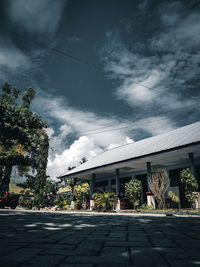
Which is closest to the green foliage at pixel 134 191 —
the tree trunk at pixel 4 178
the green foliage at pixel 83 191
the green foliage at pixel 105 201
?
the green foliage at pixel 105 201

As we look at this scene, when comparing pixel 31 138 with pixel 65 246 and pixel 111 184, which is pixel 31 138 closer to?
pixel 65 246

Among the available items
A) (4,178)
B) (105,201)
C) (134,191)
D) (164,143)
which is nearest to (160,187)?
(134,191)

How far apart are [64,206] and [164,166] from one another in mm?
9278

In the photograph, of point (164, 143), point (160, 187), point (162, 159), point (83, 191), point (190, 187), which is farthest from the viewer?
point (83, 191)

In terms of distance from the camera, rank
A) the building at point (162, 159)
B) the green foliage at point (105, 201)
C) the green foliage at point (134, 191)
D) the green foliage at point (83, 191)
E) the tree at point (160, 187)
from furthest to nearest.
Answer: the green foliage at point (83, 191), the green foliage at point (105, 201), the green foliage at point (134, 191), the tree at point (160, 187), the building at point (162, 159)

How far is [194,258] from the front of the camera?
5.36 ft

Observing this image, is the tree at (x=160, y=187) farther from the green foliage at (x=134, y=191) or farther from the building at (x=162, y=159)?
the green foliage at (x=134, y=191)

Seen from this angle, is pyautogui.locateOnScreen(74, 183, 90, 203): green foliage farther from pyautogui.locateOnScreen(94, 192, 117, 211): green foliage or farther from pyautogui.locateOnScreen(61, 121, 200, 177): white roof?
pyautogui.locateOnScreen(94, 192, 117, 211): green foliage

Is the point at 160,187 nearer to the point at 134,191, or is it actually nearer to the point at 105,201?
the point at 134,191

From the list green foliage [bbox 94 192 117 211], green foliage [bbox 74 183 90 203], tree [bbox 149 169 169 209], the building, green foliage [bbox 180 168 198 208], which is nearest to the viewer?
green foliage [bbox 180 168 198 208]

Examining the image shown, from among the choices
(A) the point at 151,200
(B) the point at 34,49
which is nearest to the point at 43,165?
(A) the point at 151,200

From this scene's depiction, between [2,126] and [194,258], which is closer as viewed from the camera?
[194,258]

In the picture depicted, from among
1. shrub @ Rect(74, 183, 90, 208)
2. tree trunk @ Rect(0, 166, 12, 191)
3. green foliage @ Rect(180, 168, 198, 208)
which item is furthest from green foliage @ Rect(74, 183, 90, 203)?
tree trunk @ Rect(0, 166, 12, 191)

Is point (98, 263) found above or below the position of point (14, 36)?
below
